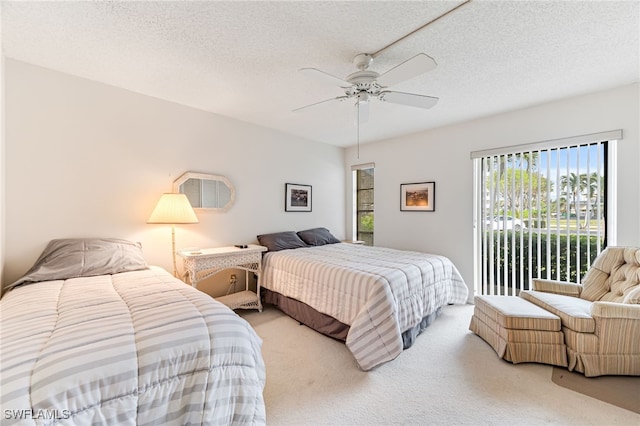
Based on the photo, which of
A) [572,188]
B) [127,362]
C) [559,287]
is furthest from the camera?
[572,188]

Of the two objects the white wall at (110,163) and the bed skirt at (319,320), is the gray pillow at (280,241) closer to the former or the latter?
the white wall at (110,163)

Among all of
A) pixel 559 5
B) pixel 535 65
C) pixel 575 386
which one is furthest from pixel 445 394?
pixel 535 65

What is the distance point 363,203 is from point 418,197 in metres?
1.24

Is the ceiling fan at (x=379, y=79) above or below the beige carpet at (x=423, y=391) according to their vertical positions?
above

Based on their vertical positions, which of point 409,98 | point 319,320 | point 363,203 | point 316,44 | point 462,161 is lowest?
point 319,320

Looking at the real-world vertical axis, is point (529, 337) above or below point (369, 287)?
below

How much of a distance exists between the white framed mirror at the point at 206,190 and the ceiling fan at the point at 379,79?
201 centimetres

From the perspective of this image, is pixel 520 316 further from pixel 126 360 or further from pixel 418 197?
pixel 126 360

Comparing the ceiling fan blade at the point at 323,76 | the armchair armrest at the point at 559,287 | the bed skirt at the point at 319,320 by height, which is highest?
the ceiling fan blade at the point at 323,76

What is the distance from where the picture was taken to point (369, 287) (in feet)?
7.51

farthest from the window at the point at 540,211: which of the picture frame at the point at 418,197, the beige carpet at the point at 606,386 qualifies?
the beige carpet at the point at 606,386

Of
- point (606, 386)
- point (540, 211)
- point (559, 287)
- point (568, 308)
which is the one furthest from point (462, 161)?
point (606, 386)

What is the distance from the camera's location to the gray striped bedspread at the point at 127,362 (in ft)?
3.02

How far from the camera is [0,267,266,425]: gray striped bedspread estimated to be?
919 millimetres
